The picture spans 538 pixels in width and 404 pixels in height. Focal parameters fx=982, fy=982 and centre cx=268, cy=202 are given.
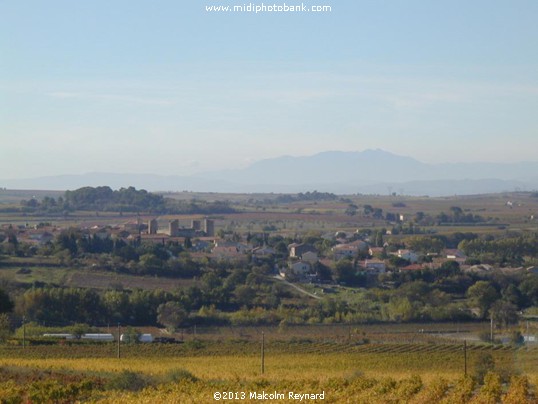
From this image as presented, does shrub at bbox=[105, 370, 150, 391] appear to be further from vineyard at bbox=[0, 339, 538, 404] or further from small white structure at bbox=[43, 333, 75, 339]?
small white structure at bbox=[43, 333, 75, 339]

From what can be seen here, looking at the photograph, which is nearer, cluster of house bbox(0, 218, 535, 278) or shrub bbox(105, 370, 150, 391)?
shrub bbox(105, 370, 150, 391)

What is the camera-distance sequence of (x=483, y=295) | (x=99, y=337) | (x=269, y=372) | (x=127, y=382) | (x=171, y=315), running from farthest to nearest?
(x=483, y=295) → (x=171, y=315) → (x=99, y=337) → (x=269, y=372) → (x=127, y=382)

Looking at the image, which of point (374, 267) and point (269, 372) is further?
point (374, 267)

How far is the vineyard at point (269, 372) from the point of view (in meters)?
14.5

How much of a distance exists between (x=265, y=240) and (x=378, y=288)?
17.5m

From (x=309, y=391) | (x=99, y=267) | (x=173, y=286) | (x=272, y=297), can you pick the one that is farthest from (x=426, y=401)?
(x=99, y=267)

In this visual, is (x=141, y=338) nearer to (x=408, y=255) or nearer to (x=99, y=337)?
(x=99, y=337)

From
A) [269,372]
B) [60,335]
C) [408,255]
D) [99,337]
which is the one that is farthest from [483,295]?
[269,372]

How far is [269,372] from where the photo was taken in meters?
19.4

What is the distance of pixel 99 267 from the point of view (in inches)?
1601

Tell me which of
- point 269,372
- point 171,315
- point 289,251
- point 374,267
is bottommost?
point 171,315

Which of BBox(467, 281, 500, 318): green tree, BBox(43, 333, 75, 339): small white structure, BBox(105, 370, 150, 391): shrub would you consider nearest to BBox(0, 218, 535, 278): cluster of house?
BBox(467, 281, 500, 318): green tree

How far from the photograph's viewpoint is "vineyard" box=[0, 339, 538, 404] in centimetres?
1450

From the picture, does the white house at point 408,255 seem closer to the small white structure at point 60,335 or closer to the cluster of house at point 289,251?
the cluster of house at point 289,251
